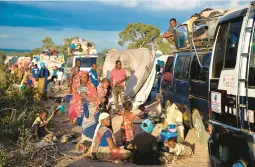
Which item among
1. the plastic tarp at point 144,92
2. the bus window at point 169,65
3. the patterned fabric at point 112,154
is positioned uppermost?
the bus window at point 169,65

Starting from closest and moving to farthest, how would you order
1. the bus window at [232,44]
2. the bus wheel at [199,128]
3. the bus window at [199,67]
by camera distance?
the bus window at [232,44], the bus window at [199,67], the bus wheel at [199,128]

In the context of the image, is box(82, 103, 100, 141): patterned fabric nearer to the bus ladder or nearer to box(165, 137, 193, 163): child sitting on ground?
box(165, 137, 193, 163): child sitting on ground

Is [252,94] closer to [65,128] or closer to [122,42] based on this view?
[65,128]

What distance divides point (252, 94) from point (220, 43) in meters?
1.29

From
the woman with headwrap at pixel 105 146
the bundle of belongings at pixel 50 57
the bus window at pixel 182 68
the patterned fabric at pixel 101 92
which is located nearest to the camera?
the woman with headwrap at pixel 105 146

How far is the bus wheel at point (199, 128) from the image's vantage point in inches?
311

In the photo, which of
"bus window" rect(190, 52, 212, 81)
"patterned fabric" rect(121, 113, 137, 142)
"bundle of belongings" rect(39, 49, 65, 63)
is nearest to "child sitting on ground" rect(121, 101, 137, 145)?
"patterned fabric" rect(121, 113, 137, 142)

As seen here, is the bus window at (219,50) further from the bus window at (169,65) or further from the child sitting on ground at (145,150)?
the bus window at (169,65)

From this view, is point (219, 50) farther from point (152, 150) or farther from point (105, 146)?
point (105, 146)

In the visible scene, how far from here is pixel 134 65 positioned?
15.4m

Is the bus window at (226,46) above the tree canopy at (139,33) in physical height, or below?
below

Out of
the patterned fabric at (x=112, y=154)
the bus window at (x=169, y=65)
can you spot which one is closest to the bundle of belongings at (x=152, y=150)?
the patterned fabric at (x=112, y=154)

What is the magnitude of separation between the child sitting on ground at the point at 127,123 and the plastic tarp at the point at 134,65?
6754 millimetres

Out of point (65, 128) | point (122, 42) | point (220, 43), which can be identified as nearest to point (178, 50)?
point (65, 128)
